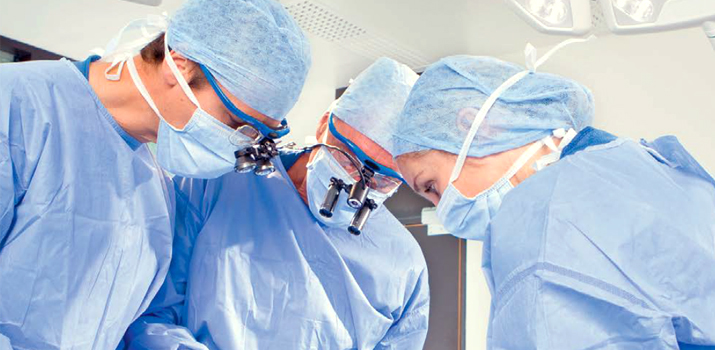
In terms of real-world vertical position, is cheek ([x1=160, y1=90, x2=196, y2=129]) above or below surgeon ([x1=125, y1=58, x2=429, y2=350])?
above

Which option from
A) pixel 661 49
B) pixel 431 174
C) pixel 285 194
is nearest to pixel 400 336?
pixel 285 194

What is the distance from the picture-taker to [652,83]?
2939 millimetres

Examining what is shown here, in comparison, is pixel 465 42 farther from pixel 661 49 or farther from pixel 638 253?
pixel 638 253

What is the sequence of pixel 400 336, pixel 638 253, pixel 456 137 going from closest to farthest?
pixel 638 253, pixel 456 137, pixel 400 336

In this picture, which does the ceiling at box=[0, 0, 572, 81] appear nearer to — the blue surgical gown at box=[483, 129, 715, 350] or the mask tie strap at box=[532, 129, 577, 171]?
the mask tie strap at box=[532, 129, 577, 171]

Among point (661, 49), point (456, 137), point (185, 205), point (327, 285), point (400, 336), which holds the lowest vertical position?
point (400, 336)

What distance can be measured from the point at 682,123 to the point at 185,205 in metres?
1.85

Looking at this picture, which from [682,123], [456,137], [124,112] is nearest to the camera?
[456,137]

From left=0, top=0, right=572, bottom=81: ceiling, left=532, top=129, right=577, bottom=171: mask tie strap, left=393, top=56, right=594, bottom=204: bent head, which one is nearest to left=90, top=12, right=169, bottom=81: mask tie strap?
left=393, top=56, right=594, bottom=204: bent head

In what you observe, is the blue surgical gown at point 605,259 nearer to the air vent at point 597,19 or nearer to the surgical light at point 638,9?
the surgical light at point 638,9

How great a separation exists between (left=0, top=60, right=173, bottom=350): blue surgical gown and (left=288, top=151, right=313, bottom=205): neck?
0.47 m

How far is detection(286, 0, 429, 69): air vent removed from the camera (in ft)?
10.1

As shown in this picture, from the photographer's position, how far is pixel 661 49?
9.64 ft

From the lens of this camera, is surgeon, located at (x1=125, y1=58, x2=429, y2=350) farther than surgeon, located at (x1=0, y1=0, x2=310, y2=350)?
Yes
